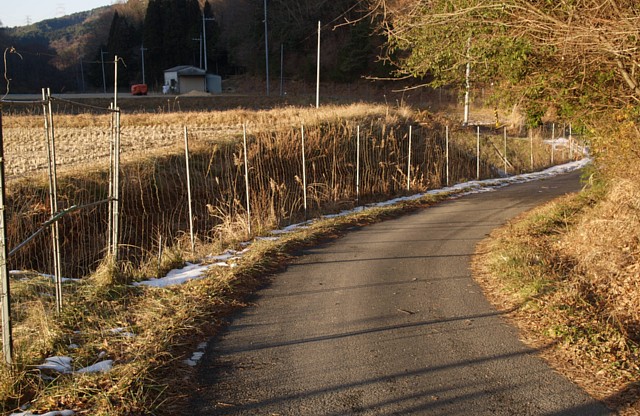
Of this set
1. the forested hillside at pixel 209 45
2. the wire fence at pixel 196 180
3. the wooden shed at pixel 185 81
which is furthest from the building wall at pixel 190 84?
the wire fence at pixel 196 180

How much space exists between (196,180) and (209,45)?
73.9 m

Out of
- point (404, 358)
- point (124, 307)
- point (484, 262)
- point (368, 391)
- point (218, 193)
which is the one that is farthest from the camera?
point (218, 193)

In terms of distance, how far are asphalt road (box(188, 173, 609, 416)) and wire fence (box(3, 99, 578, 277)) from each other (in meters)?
3.30

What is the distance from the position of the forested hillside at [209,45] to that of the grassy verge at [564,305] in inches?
1862

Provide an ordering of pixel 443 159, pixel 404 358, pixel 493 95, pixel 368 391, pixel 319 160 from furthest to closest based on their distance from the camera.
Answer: pixel 443 159 < pixel 319 160 < pixel 493 95 < pixel 404 358 < pixel 368 391

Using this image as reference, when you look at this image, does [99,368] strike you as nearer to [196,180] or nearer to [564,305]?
[564,305]

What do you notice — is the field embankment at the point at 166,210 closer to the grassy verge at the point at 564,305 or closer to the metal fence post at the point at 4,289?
the metal fence post at the point at 4,289

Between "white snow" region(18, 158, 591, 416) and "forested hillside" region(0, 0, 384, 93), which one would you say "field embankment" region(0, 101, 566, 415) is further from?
"forested hillside" region(0, 0, 384, 93)

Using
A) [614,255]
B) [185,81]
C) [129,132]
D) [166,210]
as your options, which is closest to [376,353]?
[614,255]

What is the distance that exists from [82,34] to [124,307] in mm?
119824

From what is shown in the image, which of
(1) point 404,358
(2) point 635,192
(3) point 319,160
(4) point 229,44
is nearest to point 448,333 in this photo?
(1) point 404,358

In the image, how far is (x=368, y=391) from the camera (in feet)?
16.1

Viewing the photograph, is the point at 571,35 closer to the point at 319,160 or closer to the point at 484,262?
the point at 484,262

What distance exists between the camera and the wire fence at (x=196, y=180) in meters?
12.6
